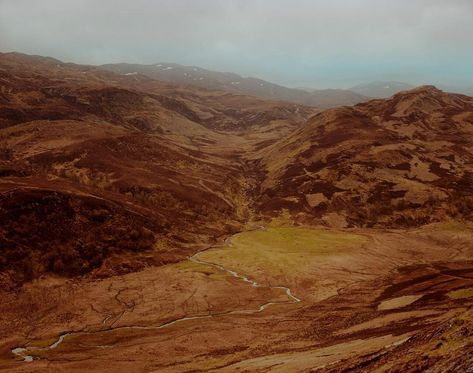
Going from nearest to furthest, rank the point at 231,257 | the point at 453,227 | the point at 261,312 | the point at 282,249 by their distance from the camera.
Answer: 1. the point at 261,312
2. the point at 231,257
3. the point at 282,249
4. the point at 453,227

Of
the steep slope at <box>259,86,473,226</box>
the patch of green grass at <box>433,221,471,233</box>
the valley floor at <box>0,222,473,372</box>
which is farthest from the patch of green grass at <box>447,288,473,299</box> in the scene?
the steep slope at <box>259,86,473,226</box>

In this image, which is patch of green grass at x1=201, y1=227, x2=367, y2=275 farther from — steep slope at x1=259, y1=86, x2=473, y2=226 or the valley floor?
steep slope at x1=259, y1=86, x2=473, y2=226

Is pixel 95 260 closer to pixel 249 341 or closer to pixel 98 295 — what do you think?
pixel 98 295

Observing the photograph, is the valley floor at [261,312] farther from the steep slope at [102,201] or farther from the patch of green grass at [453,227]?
the patch of green grass at [453,227]

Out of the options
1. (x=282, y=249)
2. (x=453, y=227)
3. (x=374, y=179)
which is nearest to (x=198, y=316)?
(x=282, y=249)

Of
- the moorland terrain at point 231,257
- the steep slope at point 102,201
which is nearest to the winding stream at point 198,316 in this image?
the moorland terrain at point 231,257

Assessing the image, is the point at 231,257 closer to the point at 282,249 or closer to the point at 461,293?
the point at 282,249
